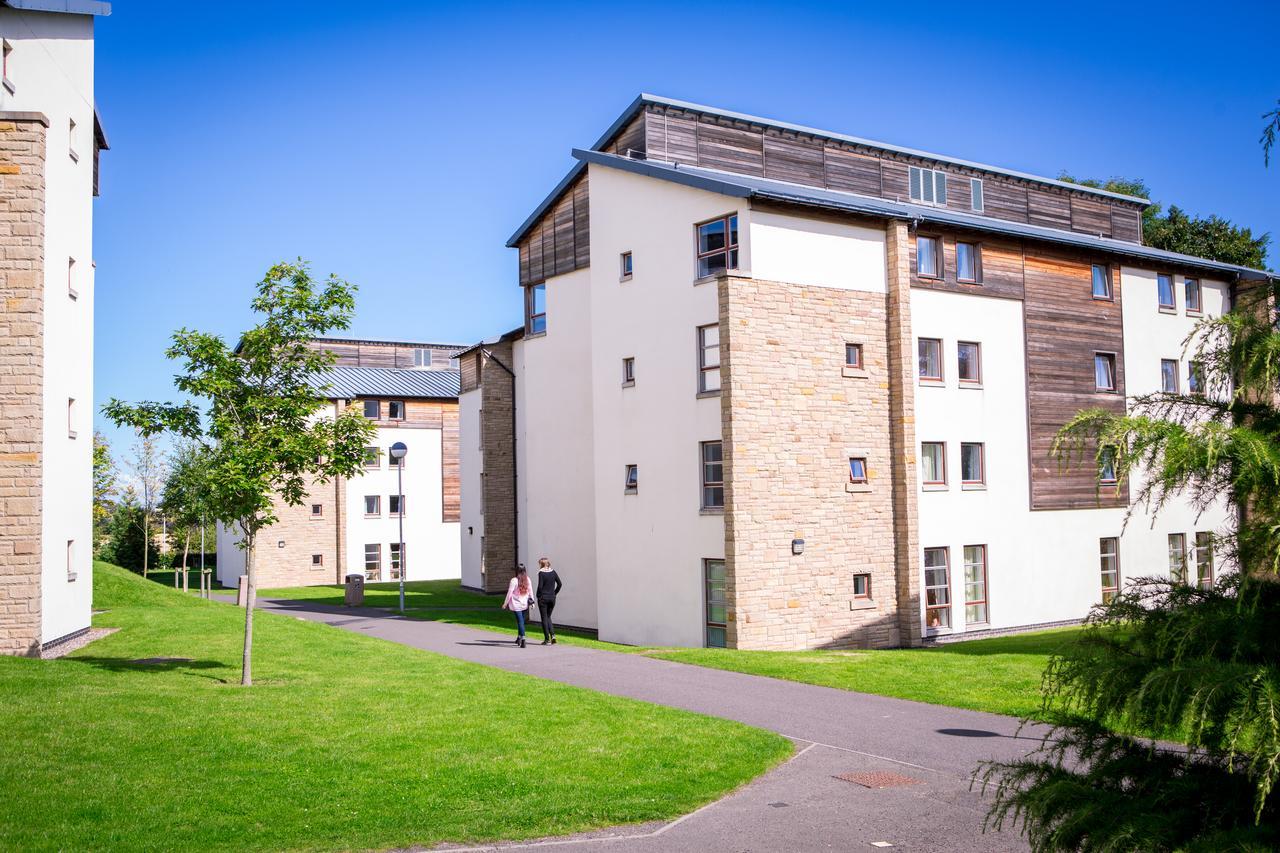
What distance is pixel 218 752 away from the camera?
1068 centimetres

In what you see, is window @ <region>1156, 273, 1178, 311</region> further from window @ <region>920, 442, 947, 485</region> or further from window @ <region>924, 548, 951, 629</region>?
window @ <region>924, 548, 951, 629</region>

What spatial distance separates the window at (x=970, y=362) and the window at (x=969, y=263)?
1.60m

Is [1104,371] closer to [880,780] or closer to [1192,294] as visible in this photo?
[1192,294]

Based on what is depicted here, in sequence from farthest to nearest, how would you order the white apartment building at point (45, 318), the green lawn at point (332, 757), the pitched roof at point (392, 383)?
1. the pitched roof at point (392, 383)
2. the white apartment building at point (45, 318)
3. the green lawn at point (332, 757)

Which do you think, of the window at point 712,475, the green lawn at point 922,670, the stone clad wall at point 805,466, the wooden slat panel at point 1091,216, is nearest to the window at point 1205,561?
the green lawn at point 922,670

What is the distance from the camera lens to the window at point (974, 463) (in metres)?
25.9

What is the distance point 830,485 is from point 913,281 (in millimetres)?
5599

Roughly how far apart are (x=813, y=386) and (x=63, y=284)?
1510 centimetres

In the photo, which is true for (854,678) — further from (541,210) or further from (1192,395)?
(541,210)

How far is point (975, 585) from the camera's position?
25.8 meters

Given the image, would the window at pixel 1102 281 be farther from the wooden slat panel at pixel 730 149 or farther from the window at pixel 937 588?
the wooden slat panel at pixel 730 149

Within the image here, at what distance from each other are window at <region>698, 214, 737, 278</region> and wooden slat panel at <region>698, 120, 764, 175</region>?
4.83m

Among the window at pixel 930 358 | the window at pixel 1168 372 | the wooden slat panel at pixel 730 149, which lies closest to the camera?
the window at pixel 930 358

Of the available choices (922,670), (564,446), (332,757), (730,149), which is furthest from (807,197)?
(332,757)
